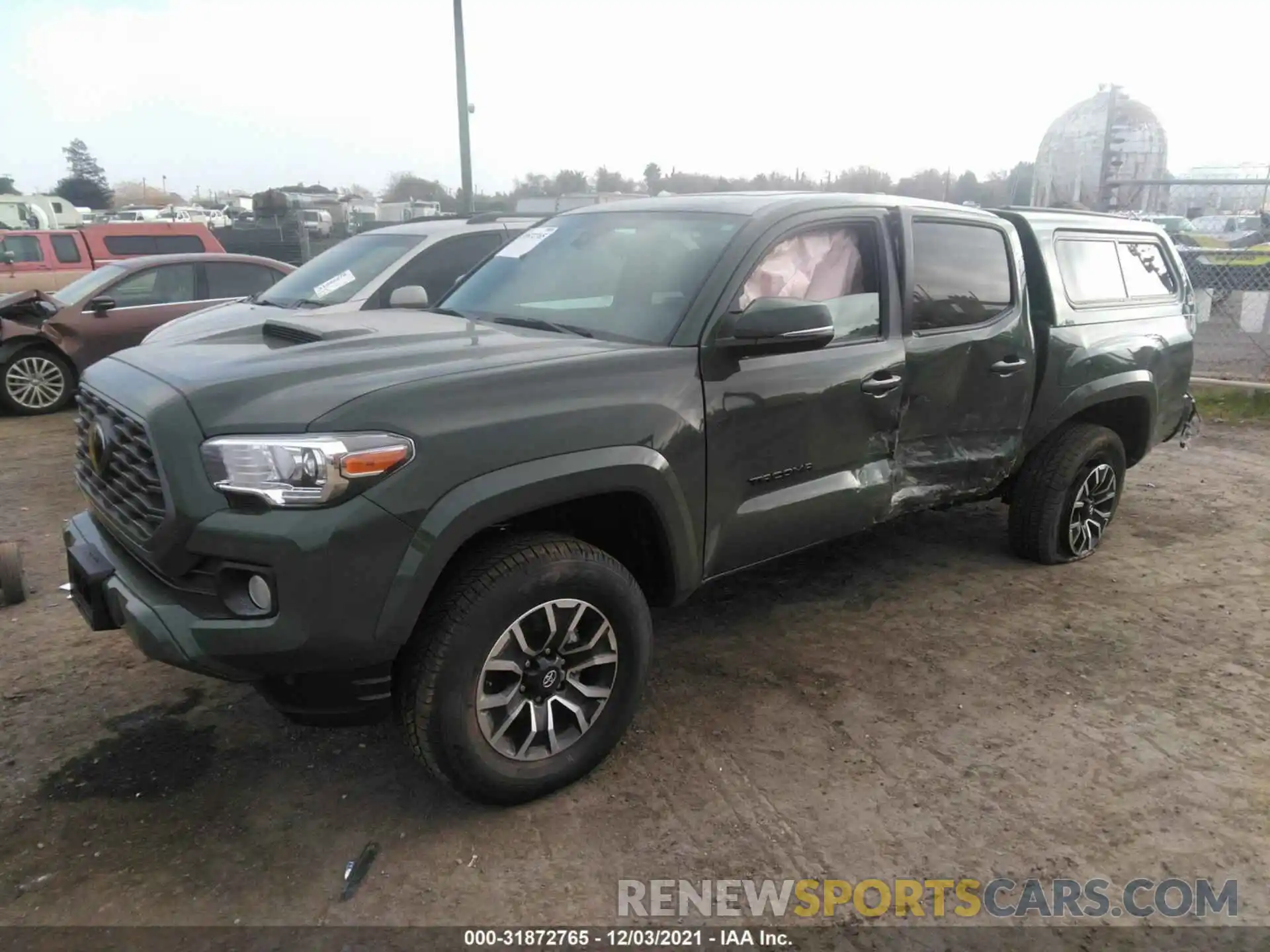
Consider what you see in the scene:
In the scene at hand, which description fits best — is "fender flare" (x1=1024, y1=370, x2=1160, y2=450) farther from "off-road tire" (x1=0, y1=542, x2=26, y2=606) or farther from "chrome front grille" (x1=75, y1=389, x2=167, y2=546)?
"off-road tire" (x1=0, y1=542, x2=26, y2=606)

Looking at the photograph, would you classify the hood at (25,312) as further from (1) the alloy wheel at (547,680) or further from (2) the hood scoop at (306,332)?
(1) the alloy wheel at (547,680)

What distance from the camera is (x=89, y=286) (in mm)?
9164

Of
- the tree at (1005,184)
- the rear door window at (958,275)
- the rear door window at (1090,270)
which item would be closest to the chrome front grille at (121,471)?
the rear door window at (958,275)

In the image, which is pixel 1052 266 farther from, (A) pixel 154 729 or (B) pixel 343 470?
(A) pixel 154 729

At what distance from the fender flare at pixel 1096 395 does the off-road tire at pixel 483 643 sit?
9.06 feet

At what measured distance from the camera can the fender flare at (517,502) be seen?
249 centimetres

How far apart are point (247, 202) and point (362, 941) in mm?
68288

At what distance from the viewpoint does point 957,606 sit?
179 inches

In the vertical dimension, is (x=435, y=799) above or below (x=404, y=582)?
below

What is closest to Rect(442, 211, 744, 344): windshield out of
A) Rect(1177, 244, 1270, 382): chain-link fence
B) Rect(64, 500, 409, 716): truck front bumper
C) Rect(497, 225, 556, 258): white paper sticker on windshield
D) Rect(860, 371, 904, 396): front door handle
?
Rect(497, 225, 556, 258): white paper sticker on windshield

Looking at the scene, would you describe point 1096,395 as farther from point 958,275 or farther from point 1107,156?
point 1107,156

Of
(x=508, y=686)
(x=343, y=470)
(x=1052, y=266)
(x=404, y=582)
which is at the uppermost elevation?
(x=1052, y=266)

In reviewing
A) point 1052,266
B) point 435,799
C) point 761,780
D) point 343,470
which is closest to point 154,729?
point 435,799

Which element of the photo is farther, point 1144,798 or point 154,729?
point 154,729
